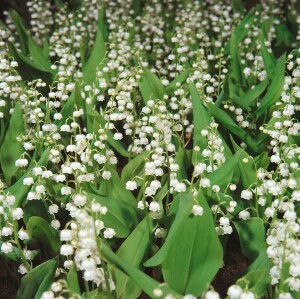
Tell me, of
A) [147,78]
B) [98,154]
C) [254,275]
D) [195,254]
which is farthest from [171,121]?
[254,275]

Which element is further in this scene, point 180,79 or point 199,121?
point 180,79

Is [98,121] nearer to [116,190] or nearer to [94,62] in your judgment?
[116,190]

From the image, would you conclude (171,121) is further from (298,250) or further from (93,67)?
(298,250)

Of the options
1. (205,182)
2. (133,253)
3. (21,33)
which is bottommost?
(133,253)

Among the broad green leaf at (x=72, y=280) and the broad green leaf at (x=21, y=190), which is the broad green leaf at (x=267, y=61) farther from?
the broad green leaf at (x=72, y=280)

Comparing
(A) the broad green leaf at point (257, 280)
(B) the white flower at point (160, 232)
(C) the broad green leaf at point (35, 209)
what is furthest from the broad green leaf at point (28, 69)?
(A) the broad green leaf at point (257, 280)

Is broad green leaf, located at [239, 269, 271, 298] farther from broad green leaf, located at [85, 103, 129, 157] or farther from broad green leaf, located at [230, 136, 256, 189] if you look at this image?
broad green leaf, located at [85, 103, 129, 157]

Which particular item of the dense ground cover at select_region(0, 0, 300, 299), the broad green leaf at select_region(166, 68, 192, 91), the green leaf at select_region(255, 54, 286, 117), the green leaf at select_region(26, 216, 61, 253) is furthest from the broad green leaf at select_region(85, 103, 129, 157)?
the green leaf at select_region(255, 54, 286, 117)

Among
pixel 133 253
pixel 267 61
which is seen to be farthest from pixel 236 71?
pixel 133 253
